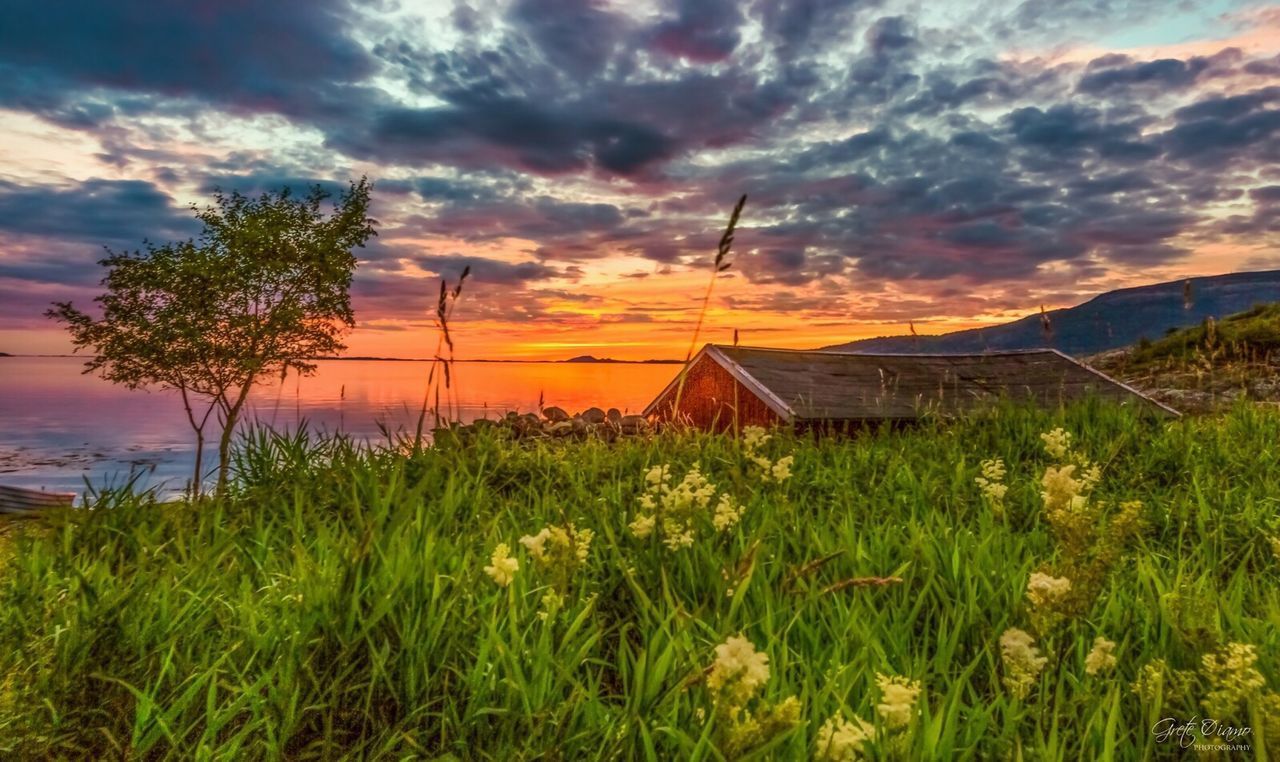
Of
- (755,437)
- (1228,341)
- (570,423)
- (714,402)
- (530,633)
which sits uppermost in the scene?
(1228,341)

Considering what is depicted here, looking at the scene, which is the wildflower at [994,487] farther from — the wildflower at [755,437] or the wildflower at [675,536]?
the wildflower at [675,536]

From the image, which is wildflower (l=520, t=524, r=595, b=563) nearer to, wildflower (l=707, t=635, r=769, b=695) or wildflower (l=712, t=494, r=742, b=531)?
wildflower (l=712, t=494, r=742, b=531)

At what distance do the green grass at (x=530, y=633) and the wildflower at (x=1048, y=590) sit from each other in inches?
5.6

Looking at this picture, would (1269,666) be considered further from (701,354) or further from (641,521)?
(701,354)

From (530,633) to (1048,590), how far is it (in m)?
1.85

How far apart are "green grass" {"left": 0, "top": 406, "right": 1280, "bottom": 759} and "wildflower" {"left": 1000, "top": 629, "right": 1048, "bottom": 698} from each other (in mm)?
157

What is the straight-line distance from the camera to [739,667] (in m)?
1.55

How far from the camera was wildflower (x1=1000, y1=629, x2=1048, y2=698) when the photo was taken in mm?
1974

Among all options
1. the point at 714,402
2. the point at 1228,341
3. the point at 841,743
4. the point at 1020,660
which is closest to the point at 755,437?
the point at 1020,660

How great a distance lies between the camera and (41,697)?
105 inches

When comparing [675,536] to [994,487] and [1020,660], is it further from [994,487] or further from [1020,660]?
[994,487]

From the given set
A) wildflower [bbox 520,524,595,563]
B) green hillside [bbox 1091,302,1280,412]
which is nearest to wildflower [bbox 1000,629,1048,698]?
wildflower [bbox 520,524,595,563]

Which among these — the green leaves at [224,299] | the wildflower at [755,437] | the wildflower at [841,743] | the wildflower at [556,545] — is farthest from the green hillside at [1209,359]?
the green leaves at [224,299]

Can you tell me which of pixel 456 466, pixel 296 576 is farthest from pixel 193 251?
pixel 296 576
